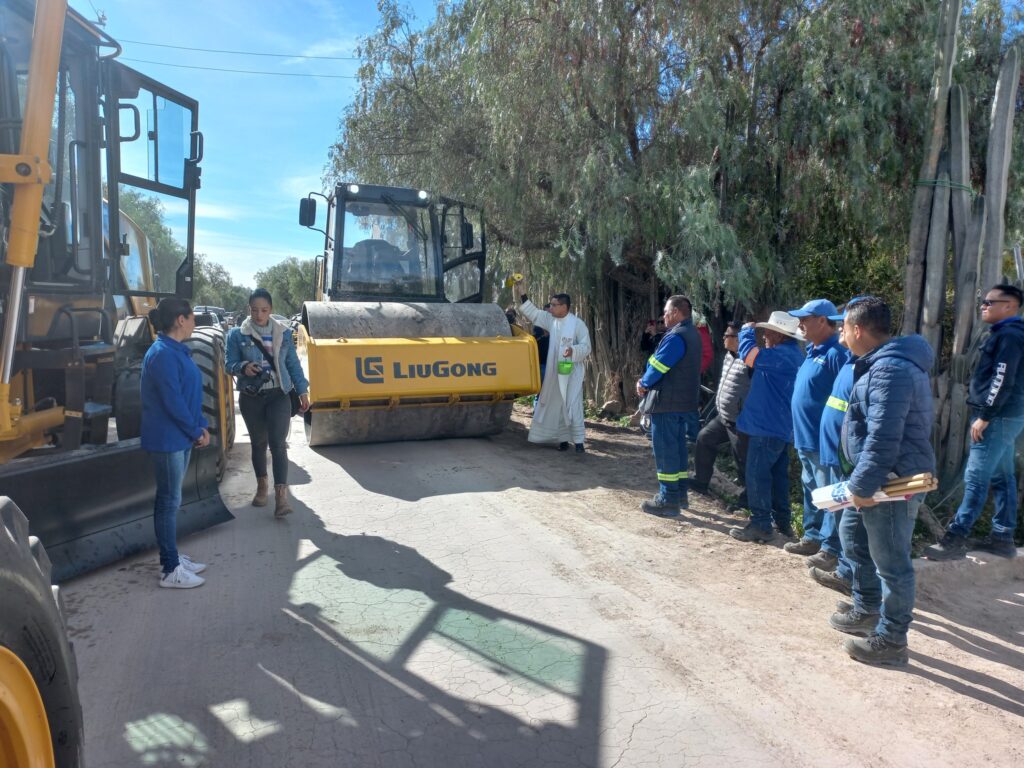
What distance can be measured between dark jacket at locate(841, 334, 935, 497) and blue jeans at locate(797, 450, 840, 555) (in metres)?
0.95

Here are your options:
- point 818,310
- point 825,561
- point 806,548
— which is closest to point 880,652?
point 825,561

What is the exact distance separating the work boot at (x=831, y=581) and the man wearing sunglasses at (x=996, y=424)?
95cm

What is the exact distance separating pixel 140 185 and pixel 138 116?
41 centimetres

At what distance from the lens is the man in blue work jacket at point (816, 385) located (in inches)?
179

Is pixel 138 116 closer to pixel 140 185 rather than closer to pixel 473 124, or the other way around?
pixel 140 185

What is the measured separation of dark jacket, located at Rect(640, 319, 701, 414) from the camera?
19.0ft

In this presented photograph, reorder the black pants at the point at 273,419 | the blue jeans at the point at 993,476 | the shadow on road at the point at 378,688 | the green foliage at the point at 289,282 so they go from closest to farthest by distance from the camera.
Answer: the shadow on road at the point at 378,688 → the blue jeans at the point at 993,476 → the black pants at the point at 273,419 → the green foliage at the point at 289,282

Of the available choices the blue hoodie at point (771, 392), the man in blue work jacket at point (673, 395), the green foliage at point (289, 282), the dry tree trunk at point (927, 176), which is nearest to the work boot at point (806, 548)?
the blue hoodie at point (771, 392)

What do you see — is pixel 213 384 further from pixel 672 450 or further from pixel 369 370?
pixel 672 450

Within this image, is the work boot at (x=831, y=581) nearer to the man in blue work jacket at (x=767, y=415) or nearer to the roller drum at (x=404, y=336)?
the man in blue work jacket at (x=767, y=415)

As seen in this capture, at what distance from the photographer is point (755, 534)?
5289 mm

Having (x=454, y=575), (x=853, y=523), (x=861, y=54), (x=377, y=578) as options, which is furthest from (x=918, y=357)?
(x=861, y=54)

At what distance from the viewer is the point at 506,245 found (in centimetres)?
1119

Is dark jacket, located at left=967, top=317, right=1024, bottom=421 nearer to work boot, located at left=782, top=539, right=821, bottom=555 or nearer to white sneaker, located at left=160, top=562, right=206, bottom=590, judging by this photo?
work boot, located at left=782, top=539, right=821, bottom=555
